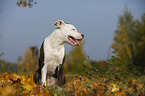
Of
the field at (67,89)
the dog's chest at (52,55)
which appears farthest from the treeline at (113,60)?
the field at (67,89)

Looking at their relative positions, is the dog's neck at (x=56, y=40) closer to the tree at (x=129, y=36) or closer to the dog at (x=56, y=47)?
the dog at (x=56, y=47)

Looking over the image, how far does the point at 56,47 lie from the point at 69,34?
44 centimetres

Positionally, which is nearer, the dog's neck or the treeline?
the dog's neck

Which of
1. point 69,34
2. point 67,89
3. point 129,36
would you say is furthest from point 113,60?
point 129,36

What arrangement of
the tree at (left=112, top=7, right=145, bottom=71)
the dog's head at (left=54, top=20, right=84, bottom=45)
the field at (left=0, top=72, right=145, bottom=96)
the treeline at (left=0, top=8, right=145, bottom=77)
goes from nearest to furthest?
the field at (left=0, top=72, right=145, bottom=96)
the dog's head at (left=54, top=20, right=84, bottom=45)
the treeline at (left=0, top=8, right=145, bottom=77)
the tree at (left=112, top=7, right=145, bottom=71)

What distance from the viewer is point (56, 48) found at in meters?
3.72

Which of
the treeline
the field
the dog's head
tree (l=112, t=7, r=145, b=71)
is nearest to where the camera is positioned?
the field

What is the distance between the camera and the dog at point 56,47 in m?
3.62

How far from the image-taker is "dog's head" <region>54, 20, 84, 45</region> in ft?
11.8

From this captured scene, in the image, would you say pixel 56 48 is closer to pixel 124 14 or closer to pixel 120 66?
pixel 120 66

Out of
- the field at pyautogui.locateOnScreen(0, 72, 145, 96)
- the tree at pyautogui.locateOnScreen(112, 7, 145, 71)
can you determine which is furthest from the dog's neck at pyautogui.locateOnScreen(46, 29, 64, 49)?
the tree at pyautogui.locateOnScreen(112, 7, 145, 71)

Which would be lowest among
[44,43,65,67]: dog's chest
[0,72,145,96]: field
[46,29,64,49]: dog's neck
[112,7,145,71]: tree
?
[0,72,145,96]: field

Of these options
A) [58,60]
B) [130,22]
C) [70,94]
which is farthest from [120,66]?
[130,22]

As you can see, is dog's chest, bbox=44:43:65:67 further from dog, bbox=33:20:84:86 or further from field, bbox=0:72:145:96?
field, bbox=0:72:145:96
